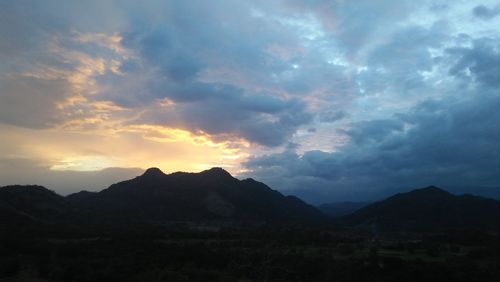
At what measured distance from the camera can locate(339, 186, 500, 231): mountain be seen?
5842 inches

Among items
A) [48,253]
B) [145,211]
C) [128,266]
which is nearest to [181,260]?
[128,266]

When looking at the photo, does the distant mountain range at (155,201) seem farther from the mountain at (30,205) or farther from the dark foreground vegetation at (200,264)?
the dark foreground vegetation at (200,264)

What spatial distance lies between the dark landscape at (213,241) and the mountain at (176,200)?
1.41 ft

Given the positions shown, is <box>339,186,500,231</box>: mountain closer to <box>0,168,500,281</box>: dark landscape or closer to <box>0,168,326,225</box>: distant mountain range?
<box>0,168,500,281</box>: dark landscape

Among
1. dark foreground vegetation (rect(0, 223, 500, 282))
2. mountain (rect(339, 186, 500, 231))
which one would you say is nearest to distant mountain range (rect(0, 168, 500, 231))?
mountain (rect(339, 186, 500, 231))

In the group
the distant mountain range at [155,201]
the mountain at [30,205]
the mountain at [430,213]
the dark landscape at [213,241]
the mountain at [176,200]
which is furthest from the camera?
the mountain at [176,200]

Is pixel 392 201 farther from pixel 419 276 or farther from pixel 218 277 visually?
pixel 218 277

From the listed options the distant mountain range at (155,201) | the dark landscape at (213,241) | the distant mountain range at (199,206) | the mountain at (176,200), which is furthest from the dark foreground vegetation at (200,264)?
the mountain at (176,200)

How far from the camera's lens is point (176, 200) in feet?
580

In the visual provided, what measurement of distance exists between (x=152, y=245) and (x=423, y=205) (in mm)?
123407

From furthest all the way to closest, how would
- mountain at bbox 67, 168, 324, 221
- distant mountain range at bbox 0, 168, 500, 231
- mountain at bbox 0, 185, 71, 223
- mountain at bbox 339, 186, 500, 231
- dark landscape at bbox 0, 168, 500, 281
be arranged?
mountain at bbox 67, 168, 324, 221 < mountain at bbox 339, 186, 500, 231 < distant mountain range at bbox 0, 168, 500, 231 < mountain at bbox 0, 185, 71, 223 < dark landscape at bbox 0, 168, 500, 281

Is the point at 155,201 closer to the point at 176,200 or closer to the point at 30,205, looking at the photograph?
the point at 176,200

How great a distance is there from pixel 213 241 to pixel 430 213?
98.9 m

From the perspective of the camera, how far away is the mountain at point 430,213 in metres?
148
